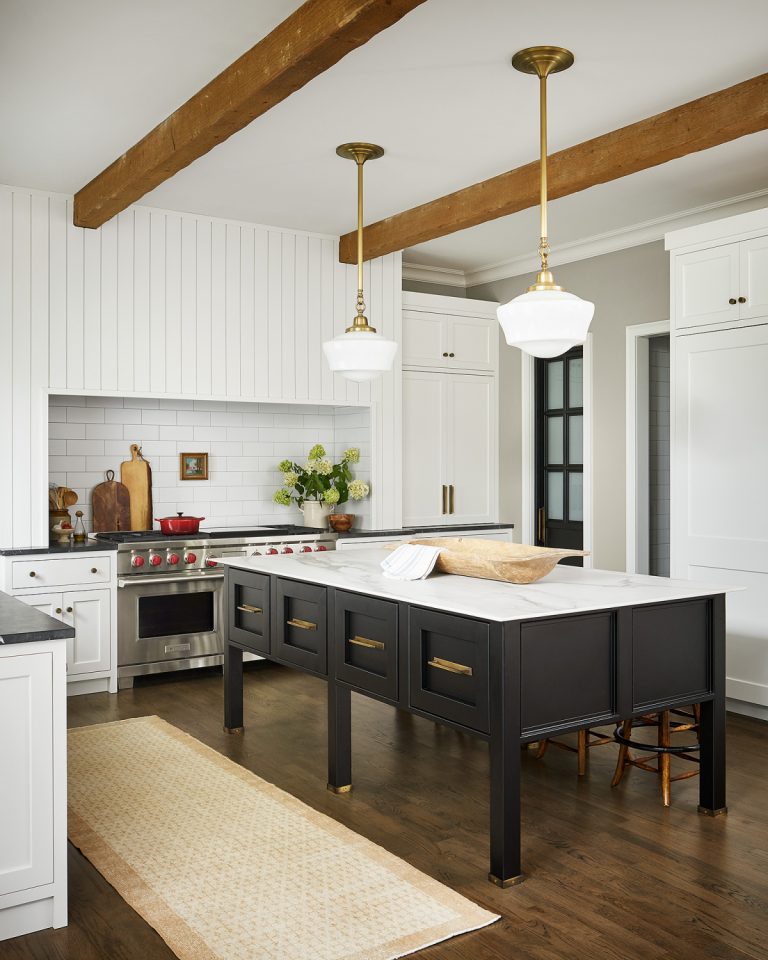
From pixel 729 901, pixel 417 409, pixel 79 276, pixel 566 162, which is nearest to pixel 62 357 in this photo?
pixel 79 276

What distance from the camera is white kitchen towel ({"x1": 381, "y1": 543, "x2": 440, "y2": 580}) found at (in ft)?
11.5

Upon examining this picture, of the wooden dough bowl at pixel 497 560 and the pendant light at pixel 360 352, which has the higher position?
the pendant light at pixel 360 352

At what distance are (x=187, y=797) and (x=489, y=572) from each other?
57.0 inches

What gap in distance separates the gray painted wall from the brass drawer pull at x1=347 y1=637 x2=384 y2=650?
10.8ft

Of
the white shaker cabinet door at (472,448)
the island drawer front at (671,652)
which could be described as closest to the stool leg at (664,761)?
the island drawer front at (671,652)

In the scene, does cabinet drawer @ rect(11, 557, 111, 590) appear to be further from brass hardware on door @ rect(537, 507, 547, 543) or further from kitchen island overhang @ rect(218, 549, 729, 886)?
brass hardware on door @ rect(537, 507, 547, 543)

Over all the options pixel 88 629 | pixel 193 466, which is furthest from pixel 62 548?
pixel 193 466

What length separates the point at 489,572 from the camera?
3.45 metres

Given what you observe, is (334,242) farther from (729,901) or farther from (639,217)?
(729,901)

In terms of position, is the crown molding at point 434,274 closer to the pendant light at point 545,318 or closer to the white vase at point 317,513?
the white vase at point 317,513

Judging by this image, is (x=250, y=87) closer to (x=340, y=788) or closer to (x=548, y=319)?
(x=548, y=319)

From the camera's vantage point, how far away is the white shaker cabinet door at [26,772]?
2461 millimetres

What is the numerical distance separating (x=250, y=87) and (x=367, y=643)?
208 centimetres

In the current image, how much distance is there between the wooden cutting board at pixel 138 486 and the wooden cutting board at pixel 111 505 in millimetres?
38
